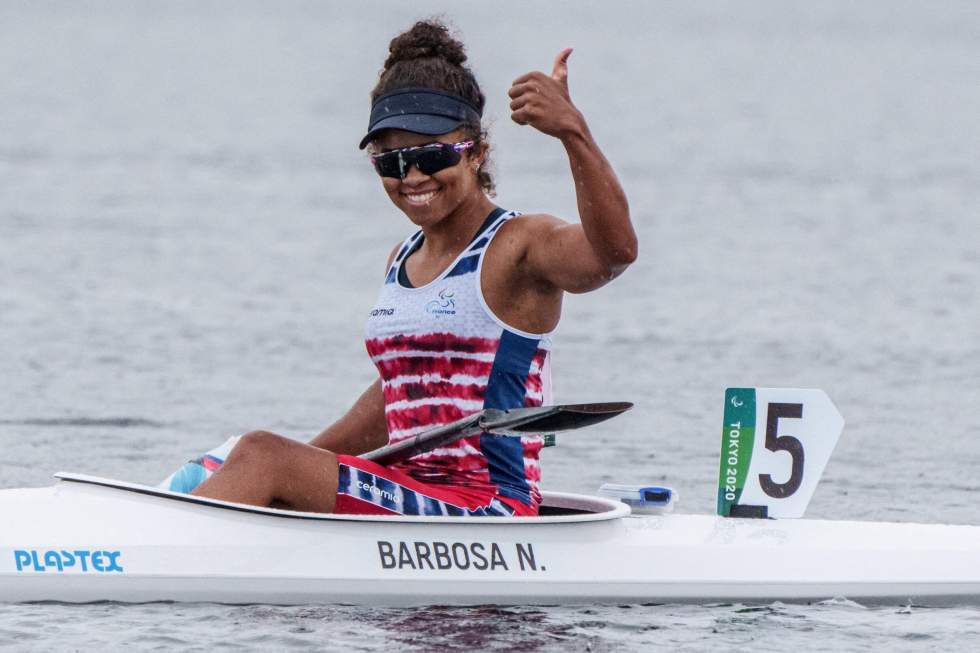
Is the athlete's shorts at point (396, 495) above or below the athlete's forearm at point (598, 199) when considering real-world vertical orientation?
below

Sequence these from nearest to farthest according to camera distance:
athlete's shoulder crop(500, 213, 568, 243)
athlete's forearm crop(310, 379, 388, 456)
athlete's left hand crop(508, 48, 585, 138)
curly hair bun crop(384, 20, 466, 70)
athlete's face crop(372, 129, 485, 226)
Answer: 1. athlete's left hand crop(508, 48, 585, 138)
2. athlete's shoulder crop(500, 213, 568, 243)
3. athlete's face crop(372, 129, 485, 226)
4. curly hair bun crop(384, 20, 466, 70)
5. athlete's forearm crop(310, 379, 388, 456)

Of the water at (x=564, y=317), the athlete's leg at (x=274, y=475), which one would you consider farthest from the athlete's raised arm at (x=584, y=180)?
the water at (x=564, y=317)

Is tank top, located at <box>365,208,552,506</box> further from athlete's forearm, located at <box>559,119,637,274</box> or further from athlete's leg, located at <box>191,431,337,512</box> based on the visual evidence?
athlete's forearm, located at <box>559,119,637,274</box>

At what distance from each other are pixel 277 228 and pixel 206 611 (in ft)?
55.2

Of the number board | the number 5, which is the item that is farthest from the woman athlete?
the number 5

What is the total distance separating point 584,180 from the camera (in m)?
6.45

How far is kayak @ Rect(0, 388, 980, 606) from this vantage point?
7.12 metres

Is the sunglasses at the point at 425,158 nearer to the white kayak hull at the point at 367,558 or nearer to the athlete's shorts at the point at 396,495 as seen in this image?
the athlete's shorts at the point at 396,495

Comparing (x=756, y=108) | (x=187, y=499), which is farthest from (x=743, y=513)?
(x=756, y=108)

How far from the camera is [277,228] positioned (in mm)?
23859

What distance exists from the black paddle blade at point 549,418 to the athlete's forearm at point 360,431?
37.5 inches

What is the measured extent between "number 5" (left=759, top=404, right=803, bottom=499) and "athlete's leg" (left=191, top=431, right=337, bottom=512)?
177 centimetres

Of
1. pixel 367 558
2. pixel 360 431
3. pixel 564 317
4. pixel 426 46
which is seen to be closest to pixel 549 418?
pixel 367 558

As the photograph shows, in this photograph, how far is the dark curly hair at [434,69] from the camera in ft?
23.3
